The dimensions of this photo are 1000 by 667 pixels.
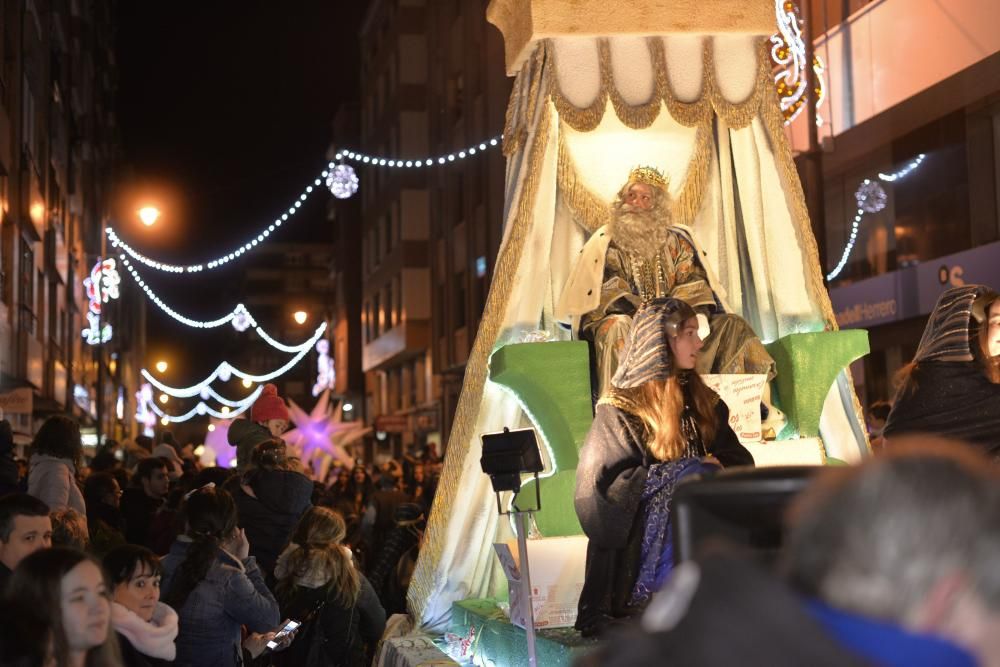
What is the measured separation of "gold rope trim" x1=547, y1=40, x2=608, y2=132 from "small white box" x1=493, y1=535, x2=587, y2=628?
3245 mm

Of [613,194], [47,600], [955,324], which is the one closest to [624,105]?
[613,194]

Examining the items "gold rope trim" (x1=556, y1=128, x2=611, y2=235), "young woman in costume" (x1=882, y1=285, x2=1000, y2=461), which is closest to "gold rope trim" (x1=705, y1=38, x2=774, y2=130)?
"gold rope trim" (x1=556, y1=128, x2=611, y2=235)

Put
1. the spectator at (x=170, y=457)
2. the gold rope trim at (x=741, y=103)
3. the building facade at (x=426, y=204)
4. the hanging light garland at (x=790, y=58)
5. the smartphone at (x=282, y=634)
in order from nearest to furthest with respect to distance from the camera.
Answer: the smartphone at (x=282, y=634) → the gold rope trim at (x=741, y=103) → the spectator at (x=170, y=457) → the hanging light garland at (x=790, y=58) → the building facade at (x=426, y=204)

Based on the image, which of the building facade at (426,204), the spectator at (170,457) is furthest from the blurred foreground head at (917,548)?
the building facade at (426,204)

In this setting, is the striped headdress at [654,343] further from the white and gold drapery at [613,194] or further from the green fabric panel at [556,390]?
the white and gold drapery at [613,194]

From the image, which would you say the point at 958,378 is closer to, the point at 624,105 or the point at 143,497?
the point at 624,105

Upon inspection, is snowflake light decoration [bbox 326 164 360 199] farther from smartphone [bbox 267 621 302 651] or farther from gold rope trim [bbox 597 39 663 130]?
smartphone [bbox 267 621 302 651]

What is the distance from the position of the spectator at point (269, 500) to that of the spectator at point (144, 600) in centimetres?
344

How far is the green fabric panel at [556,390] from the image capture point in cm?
823

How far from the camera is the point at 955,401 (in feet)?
20.0

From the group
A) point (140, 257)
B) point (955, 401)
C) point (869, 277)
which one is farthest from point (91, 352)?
point (955, 401)

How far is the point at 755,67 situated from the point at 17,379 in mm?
15481

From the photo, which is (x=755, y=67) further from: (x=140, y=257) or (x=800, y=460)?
(x=140, y=257)

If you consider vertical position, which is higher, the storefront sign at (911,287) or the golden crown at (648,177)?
the golden crown at (648,177)
